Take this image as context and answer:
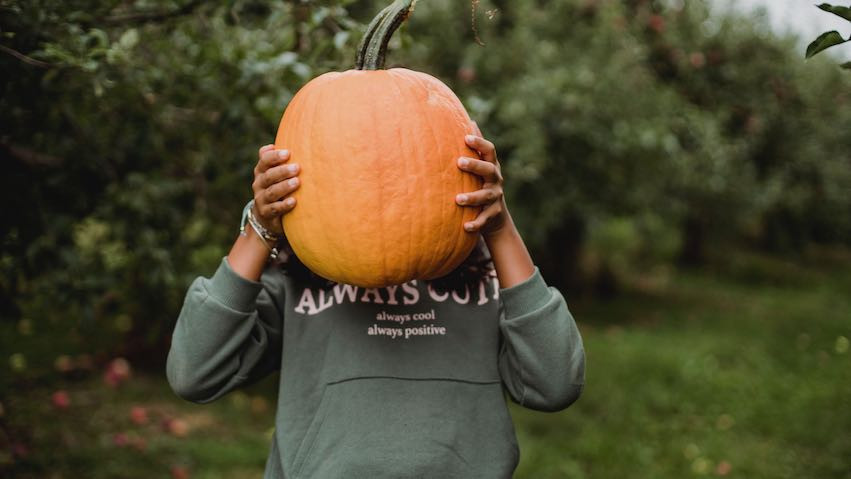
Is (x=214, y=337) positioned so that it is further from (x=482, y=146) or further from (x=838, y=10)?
(x=838, y=10)

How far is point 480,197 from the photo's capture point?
174 centimetres

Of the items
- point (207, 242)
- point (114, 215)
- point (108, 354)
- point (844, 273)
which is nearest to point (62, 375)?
point (108, 354)

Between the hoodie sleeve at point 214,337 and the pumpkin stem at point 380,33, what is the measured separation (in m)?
0.60

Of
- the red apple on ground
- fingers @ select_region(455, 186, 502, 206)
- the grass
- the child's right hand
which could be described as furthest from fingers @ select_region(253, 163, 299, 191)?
the red apple on ground

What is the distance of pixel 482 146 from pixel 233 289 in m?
0.69

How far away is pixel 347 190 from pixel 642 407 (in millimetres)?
4802

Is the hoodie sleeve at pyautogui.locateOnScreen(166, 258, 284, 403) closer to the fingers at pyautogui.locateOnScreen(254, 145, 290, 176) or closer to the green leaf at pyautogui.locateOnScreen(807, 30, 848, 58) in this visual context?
the fingers at pyautogui.locateOnScreen(254, 145, 290, 176)

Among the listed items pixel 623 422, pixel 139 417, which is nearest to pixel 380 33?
pixel 139 417

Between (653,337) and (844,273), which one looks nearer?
(653,337)

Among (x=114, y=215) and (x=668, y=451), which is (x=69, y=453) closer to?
(x=114, y=215)

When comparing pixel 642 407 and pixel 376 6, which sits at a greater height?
pixel 376 6

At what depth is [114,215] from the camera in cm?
290

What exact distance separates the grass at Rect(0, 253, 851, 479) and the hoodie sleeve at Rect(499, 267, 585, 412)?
1.46 metres

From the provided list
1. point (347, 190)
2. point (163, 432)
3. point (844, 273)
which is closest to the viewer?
point (347, 190)
